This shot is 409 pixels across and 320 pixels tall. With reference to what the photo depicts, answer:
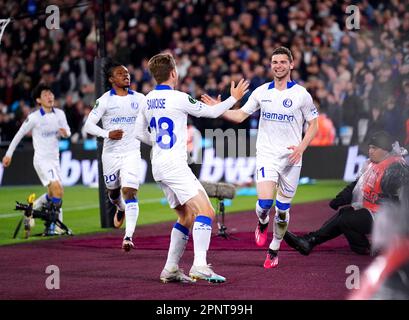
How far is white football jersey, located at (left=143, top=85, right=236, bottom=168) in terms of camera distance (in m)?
8.46

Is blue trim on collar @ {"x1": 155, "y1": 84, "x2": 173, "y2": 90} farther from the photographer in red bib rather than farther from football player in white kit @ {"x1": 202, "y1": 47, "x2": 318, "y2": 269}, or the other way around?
the photographer in red bib

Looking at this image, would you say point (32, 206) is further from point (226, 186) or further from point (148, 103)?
point (148, 103)

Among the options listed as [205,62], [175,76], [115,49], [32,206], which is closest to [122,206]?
[32,206]

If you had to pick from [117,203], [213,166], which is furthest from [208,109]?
[213,166]

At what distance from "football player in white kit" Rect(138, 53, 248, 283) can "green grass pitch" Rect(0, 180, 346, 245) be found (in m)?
4.73

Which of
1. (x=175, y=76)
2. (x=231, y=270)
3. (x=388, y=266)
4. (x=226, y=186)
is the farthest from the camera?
(x=226, y=186)

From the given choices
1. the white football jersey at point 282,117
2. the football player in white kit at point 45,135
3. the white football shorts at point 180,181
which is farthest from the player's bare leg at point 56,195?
the white football shorts at point 180,181

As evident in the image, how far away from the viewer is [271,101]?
388 inches

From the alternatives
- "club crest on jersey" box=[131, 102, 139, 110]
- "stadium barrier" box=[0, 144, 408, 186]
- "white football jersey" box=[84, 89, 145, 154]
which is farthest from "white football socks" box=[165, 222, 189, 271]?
"stadium barrier" box=[0, 144, 408, 186]

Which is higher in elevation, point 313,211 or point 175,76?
point 175,76

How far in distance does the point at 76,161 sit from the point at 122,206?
11.3m

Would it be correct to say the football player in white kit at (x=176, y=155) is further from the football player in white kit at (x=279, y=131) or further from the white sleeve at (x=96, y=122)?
the white sleeve at (x=96, y=122)

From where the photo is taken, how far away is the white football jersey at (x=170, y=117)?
27.8 feet

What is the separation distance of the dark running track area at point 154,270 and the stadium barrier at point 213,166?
30.1ft
